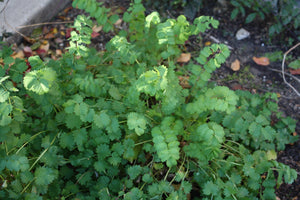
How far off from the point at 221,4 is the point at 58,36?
82.5 inches

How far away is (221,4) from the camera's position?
11.8 feet

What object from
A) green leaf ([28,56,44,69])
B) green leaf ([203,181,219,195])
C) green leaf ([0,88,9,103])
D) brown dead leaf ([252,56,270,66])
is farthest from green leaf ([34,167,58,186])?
brown dead leaf ([252,56,270,66])

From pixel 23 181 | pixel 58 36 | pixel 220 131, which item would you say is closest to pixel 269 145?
pixel 220 131

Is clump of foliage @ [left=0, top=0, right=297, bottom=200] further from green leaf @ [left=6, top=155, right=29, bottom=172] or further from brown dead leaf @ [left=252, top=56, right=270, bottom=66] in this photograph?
brown dead leaf @ [left=252, top=56, right=270, bottom=66]

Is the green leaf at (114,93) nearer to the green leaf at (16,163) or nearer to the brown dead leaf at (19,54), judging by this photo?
the green leaf at (16,163)

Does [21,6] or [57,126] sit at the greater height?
[21,6]

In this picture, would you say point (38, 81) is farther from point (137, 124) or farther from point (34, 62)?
point (137, 124)

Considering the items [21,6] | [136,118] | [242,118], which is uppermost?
[21,6]

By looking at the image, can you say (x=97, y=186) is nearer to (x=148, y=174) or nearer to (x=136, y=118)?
(x=148, y=174)

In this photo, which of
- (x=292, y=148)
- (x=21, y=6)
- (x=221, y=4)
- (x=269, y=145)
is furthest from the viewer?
(x=221, y=4)

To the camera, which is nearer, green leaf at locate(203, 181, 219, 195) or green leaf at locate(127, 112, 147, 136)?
green leaf at locate(127, 112, 147, 136)

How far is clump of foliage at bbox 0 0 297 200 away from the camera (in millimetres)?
1886

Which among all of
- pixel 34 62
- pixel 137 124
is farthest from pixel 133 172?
pixel 34 62

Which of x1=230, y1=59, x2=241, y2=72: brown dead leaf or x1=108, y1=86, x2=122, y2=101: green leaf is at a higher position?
x1=108, y1=86, x2=122, y2=101: green leaf
